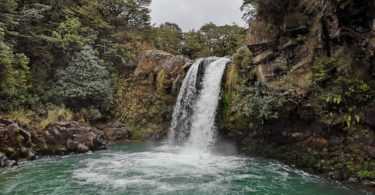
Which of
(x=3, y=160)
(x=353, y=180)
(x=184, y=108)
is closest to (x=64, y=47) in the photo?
(x=184, y=108)

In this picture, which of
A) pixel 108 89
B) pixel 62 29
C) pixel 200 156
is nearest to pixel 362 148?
pixel 200 156

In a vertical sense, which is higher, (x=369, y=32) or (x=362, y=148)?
(x=369, y=32)

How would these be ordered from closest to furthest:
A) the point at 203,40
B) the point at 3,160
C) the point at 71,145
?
the point at 3,160
the point at 71,145
the point at 203,40

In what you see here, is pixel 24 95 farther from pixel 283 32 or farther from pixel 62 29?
pixel 283 32

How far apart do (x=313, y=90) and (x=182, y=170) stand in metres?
5.76

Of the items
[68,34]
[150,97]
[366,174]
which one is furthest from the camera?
[150,97]

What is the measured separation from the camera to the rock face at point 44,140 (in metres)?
13.5

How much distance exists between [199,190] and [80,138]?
358 inches

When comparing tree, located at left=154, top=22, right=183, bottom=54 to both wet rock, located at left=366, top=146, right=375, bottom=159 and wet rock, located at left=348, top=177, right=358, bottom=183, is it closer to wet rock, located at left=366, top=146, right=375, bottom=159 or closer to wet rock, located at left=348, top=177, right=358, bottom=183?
wet rock, located at left=366, top=146, right=375, bottom=159

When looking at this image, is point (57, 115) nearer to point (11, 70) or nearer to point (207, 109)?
point (11, 70)

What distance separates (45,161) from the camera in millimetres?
13953

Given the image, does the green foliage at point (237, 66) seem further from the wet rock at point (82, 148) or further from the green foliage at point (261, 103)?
the wet rock at point (82, 148)

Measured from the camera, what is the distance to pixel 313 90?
487 inches

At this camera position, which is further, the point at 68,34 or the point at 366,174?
the point at 68,34
